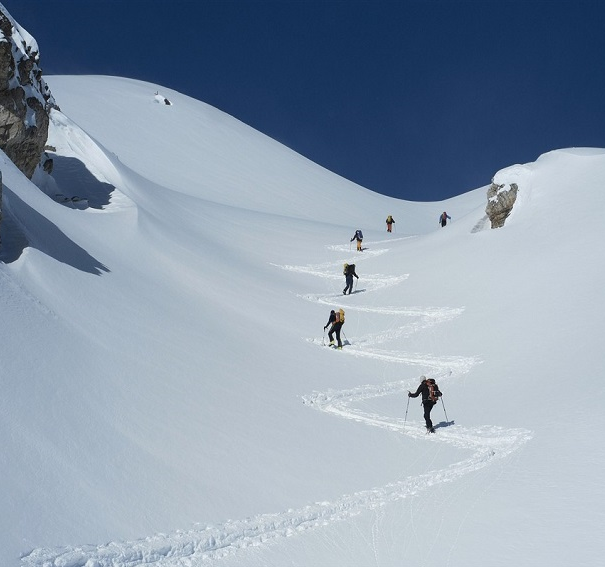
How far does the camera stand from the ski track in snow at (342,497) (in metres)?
6.24

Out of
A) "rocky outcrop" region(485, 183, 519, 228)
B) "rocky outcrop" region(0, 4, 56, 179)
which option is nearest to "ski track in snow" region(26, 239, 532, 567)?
"rocky outcrop" region(485, 183, 519, 228)

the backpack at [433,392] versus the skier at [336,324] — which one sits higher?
the skier at [336,324]

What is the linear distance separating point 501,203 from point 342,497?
1723 cm

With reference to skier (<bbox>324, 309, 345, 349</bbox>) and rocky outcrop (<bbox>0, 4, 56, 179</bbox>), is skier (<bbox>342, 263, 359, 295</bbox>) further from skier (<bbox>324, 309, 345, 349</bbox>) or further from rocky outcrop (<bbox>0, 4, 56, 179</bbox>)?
rocky outcrop (<bbox>0, 4, 56, 179</bbox>)

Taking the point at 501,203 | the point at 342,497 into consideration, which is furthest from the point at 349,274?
the point at 342,497

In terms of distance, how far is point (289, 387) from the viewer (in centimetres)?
1248

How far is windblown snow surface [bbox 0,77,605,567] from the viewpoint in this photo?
6.99 meters

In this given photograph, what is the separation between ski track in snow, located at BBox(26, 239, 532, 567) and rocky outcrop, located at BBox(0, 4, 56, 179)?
8.99 metres

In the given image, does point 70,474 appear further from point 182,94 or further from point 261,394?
point 182,94

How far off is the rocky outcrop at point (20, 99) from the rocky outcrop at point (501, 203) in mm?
15006

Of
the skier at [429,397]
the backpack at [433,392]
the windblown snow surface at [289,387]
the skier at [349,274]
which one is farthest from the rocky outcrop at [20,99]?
the backpack at [433,392]

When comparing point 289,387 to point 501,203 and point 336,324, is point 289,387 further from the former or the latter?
point 501,203

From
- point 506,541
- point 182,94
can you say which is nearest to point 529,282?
point 506,541

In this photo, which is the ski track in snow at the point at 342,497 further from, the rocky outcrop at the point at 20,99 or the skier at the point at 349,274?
the rocky outcrop at the point at 20,99
